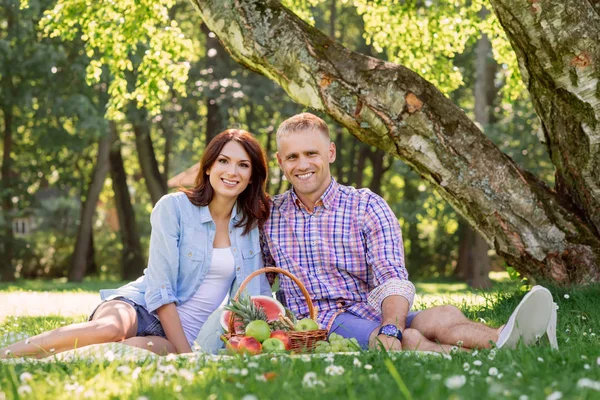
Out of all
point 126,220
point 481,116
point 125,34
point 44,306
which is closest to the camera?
point 44,306

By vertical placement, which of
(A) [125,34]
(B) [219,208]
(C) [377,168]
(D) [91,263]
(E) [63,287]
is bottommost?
(D) [91,263]

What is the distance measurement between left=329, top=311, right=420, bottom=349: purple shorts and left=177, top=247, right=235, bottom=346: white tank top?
788 mm

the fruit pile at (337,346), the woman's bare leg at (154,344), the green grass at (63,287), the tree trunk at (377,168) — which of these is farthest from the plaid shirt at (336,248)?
the tree trunk at (377,168)

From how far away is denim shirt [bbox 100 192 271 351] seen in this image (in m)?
4.65

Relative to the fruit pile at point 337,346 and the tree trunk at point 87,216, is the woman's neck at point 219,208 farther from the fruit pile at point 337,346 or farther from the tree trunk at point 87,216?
the tree trunk at point 87,216

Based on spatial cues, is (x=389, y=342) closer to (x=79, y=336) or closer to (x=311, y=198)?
(x=311, y=198)

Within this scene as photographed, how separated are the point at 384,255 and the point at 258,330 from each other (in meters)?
1.08

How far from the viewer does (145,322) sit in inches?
184

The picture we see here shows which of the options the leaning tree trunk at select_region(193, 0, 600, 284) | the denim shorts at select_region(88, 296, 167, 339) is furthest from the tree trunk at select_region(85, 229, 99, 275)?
the denim shorts at select_region(88, 296, 167, 339)

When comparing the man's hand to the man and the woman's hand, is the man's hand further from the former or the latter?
the woman's hand

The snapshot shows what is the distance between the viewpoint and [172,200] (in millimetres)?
4883

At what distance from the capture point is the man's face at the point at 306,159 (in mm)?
4824

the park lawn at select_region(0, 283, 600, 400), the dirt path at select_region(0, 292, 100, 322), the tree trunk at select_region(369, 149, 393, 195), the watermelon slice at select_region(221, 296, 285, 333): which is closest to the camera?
the park lawn at select_region(0, 283, 600, 400)

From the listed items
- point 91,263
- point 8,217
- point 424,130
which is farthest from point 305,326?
point 91,263
